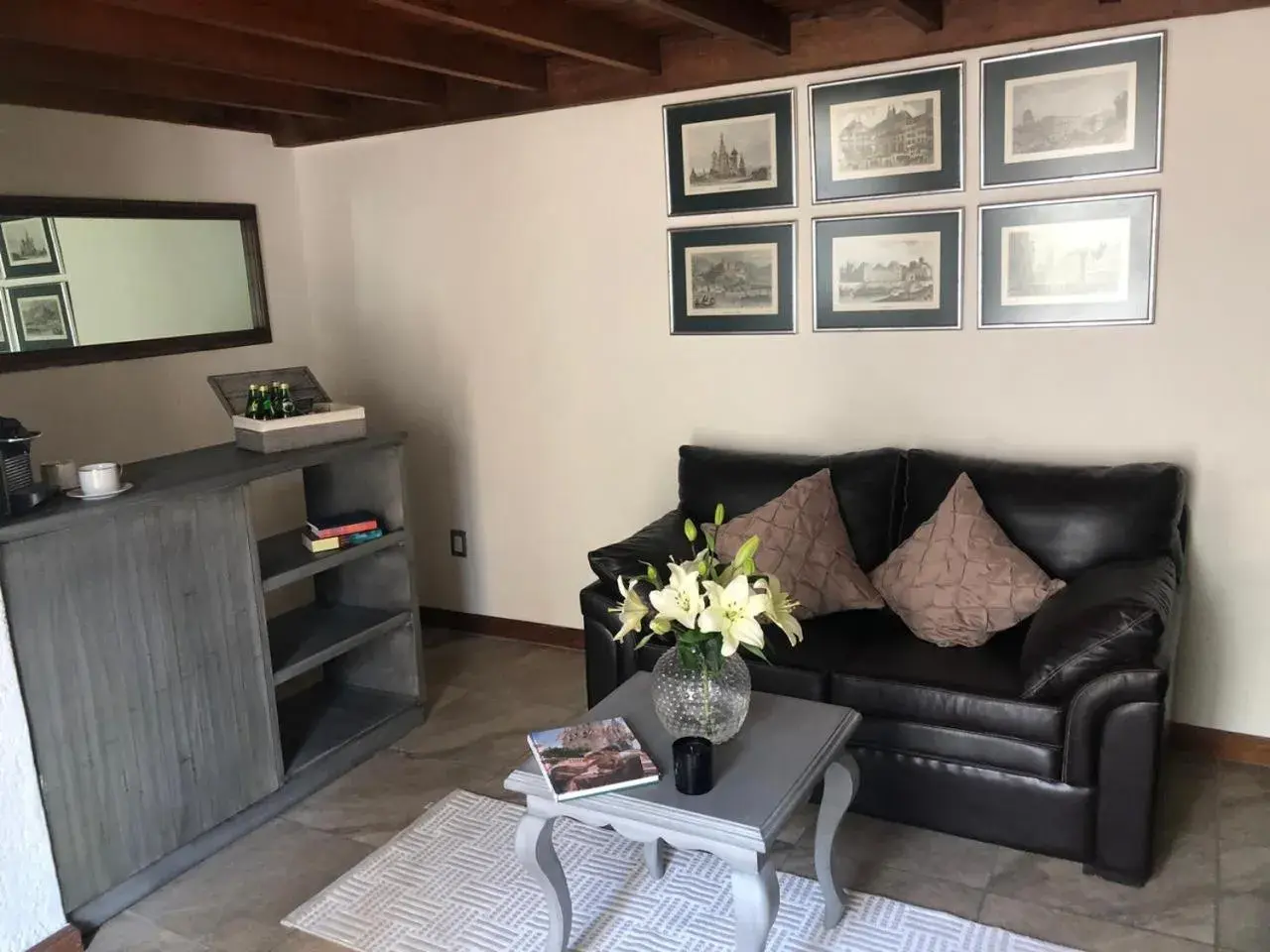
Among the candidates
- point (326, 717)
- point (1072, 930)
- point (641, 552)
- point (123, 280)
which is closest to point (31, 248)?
point (123, 280)

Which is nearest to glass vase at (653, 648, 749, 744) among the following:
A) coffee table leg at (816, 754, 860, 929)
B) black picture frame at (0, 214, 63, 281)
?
coffee table leg at (816, 754, 860, 929)

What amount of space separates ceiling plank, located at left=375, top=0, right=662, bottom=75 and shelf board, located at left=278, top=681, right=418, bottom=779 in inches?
86.6

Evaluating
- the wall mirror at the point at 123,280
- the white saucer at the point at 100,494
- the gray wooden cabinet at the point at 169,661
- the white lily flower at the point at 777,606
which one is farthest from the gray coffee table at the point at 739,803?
the wall mirror at the point at 123,280

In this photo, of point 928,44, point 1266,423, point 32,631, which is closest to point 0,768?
point 32,631

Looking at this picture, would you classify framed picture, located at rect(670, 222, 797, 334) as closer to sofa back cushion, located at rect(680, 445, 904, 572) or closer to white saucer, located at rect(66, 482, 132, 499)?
sofa back cushion, located at rect(680, 445, 904, 572)

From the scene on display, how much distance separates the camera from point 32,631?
2264 millimetres

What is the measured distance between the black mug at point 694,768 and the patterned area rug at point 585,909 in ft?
1.95

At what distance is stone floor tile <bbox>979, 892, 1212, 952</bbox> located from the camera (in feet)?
7.27

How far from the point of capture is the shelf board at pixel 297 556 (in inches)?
116

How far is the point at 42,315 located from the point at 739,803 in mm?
2859

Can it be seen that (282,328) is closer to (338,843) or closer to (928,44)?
(338,843)

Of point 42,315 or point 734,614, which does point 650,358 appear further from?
point 42,315

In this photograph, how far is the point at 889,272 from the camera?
10.6 ft

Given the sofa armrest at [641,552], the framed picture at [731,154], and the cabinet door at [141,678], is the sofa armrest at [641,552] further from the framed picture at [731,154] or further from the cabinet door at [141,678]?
the framed picture at [731,154]
